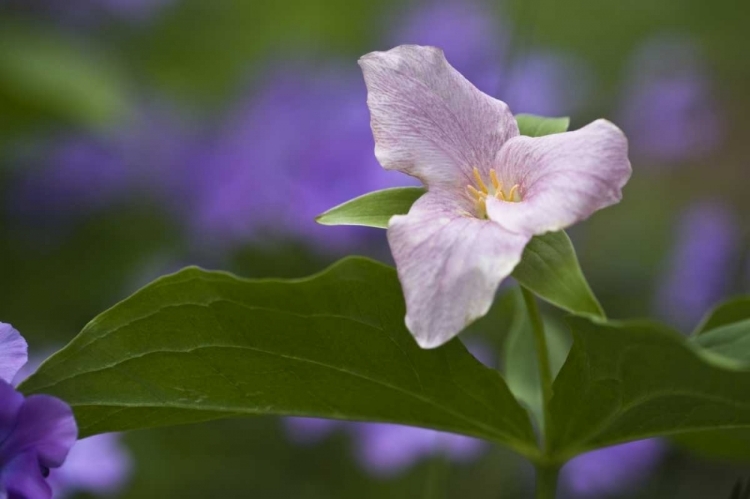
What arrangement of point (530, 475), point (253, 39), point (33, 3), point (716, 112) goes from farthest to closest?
point (253, 39), point (716, 112), point (33, 3), point (530, 475)

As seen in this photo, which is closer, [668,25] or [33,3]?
[33,3]

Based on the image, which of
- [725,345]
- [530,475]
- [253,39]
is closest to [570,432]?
[725,345]

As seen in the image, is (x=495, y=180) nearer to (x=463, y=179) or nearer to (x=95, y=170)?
(x=463, y=179)

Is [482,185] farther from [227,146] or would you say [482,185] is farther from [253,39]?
[253,39]

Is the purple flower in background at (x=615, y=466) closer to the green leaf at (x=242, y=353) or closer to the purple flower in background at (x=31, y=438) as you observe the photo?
the green leaf at (x=242, y=353)

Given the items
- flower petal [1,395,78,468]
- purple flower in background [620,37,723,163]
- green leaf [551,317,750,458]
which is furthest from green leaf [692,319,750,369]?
purple flower in background [620,37,723,163]

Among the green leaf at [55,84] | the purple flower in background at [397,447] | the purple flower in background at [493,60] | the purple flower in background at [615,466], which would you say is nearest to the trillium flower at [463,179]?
the purple flower in background at [397,447]
